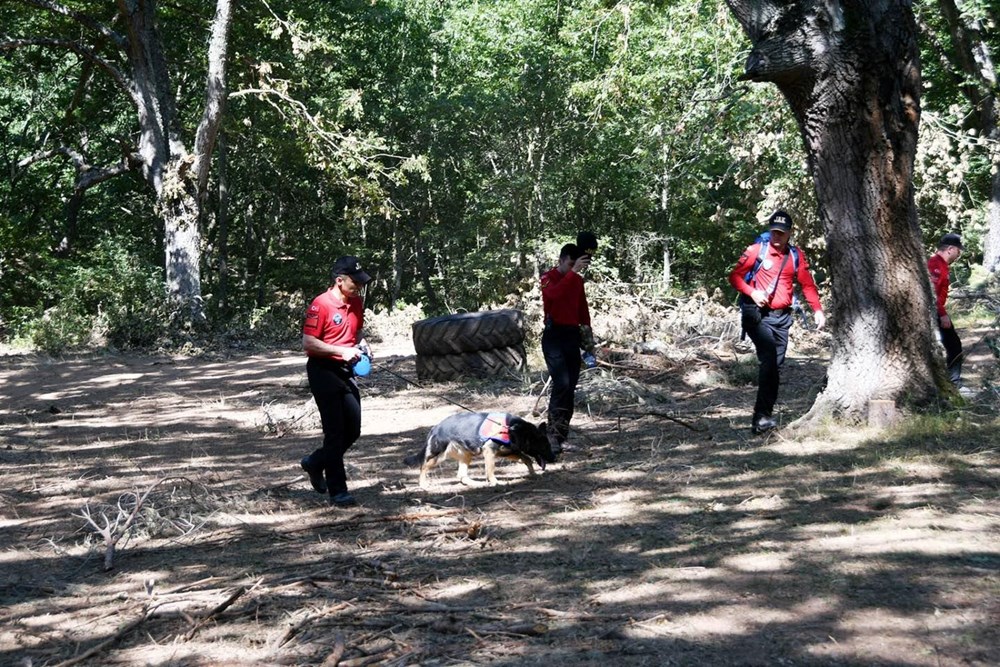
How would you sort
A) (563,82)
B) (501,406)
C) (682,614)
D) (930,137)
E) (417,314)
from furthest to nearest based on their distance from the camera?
(563,82) → (417,314) → (930,137) → (501,406) → (682,614)

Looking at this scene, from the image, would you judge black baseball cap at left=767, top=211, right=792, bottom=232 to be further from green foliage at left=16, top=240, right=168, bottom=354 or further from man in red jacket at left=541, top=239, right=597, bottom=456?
green foliage at left=16, top=240, right=168, bottom=354

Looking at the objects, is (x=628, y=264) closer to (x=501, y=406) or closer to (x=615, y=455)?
(x=501, y=406)

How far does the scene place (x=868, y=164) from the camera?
8.11 metres

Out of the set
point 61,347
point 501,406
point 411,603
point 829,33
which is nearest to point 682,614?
point 411,603

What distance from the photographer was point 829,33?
803 cm

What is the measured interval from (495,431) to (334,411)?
116 cm

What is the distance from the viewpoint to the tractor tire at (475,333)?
1367cm

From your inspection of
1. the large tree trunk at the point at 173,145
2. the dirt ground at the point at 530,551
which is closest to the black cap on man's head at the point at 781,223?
the dirt ground at the point at 530,551

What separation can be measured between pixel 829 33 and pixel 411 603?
556cm

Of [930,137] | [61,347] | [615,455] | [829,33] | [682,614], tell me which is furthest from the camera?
[930,137]

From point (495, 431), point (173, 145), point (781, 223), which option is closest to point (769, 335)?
point (781, 223)

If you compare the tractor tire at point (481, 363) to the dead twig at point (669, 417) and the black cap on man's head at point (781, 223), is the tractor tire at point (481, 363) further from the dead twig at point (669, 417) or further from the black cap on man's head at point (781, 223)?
the black cap on man's head at point (781, 223)

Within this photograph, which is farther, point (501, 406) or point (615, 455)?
point (501, 406)

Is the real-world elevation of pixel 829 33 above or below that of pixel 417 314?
above
